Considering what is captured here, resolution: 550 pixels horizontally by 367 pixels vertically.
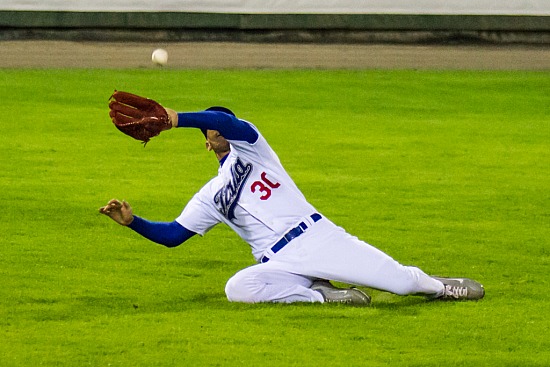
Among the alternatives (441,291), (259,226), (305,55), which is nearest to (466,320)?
(441,291)

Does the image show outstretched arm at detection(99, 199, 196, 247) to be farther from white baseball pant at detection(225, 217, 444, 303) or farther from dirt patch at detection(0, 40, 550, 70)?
dirt patch at detection(0, 40, 550, 70)

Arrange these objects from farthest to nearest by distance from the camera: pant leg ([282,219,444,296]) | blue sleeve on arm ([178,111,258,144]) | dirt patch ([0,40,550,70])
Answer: dirt patch ([0,40,550,70]) < pant leg ([282,219,444,296]) < blue sleeve on arm ([178,111,258,144])

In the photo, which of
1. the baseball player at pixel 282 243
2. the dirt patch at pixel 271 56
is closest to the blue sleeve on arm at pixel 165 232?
the baseball player at pixel 282 243

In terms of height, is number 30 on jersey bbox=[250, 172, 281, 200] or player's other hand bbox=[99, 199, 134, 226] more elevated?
number 30 on jersey bbox=[250, 172, 281, 200]

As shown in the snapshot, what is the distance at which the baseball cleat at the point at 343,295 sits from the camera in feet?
21.8

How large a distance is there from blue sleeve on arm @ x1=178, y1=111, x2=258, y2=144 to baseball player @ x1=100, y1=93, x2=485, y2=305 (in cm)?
5

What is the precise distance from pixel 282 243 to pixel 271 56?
13242mm

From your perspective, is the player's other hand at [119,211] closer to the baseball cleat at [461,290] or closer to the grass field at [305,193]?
the grass field at [305,193]

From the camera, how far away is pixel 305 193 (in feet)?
33.8

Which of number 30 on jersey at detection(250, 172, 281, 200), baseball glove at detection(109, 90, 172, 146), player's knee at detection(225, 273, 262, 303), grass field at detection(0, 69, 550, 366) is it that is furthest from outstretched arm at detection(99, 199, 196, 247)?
baseball glove at detection(109, 90, 172, 146)

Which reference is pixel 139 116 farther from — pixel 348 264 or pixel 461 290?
pixel 461 290

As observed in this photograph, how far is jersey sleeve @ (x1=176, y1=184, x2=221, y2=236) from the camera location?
6891mm

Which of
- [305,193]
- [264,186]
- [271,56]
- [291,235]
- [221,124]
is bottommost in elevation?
[271,56]

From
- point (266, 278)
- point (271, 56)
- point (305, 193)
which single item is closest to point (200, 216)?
point (266, 278)
